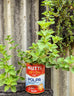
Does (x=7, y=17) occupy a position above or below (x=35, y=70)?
above

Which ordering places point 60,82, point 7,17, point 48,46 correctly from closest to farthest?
point 48,46, point 7,17, point 60,82

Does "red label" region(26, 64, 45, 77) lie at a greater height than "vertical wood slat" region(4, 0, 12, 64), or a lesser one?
lesser

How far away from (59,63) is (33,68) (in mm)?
254

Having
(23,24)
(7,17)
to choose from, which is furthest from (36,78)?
(7,17)

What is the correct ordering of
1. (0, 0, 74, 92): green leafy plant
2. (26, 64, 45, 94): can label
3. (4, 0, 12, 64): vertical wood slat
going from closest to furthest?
(0, 0, 74, 92): green leafy plant → (26, 64, 45, 94): can label → (4, 0, 12, 64): vertical wood slat

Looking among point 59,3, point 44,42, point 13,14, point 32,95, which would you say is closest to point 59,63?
point 44,42

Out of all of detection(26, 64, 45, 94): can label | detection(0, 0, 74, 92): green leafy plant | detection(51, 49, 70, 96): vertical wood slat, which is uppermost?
detection(0, 0, 74, 92): green leafy plant

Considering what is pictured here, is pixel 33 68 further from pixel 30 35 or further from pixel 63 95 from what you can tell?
pixel 63 95

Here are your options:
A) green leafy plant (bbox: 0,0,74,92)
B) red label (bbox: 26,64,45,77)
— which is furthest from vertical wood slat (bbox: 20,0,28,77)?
red label (bbox: 26,64,45,77)

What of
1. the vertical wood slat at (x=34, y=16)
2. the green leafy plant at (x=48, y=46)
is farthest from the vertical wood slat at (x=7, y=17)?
the vertical wood slat at (x=34, y=16)

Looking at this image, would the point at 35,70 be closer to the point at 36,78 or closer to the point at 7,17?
the point at 36,78

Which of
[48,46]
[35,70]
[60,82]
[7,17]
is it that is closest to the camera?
[48,46]

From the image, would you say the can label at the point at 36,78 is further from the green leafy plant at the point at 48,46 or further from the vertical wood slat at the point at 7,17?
the vertical wood slat at the point at 7,17

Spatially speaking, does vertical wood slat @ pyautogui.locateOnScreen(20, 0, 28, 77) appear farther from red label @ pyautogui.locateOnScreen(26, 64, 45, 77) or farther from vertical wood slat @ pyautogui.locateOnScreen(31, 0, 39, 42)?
red label @ pyautogui.locateOnScreen(26, 64, 45, 77)
